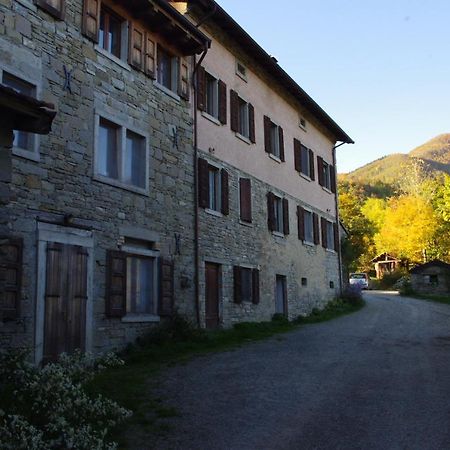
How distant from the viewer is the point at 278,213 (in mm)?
19234

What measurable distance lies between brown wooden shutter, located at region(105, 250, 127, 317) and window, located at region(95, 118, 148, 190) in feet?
4.99

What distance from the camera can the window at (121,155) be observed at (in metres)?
11.1

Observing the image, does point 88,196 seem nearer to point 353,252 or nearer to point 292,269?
point 292,269

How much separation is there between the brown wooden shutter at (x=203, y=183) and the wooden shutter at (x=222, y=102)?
6.09ft

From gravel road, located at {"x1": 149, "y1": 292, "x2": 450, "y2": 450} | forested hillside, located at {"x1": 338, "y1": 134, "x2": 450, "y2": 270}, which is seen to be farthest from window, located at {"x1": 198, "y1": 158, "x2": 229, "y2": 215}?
forested hillside, located at {"x1": 338, "y1": 134, "x2": 450, "y2": 270}

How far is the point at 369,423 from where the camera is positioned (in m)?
5.73

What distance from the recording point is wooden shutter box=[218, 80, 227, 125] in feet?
50.9

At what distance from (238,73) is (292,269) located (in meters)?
6.89

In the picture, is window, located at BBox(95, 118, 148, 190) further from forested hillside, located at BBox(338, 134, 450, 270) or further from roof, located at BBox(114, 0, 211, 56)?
forested hillside, located at BBox(338, 134, 450, 270)

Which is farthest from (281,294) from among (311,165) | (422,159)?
(422,159)

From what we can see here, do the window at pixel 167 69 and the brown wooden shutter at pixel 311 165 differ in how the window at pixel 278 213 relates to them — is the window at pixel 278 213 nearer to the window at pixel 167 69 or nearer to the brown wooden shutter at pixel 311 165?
the brown wooden shutter at pixel 311 165

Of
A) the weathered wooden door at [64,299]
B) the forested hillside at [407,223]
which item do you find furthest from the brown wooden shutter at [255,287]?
the forested hillside at [407,223]

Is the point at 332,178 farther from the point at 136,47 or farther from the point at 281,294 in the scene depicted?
the point at 136,47

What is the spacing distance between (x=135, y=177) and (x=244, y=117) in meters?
6.41
